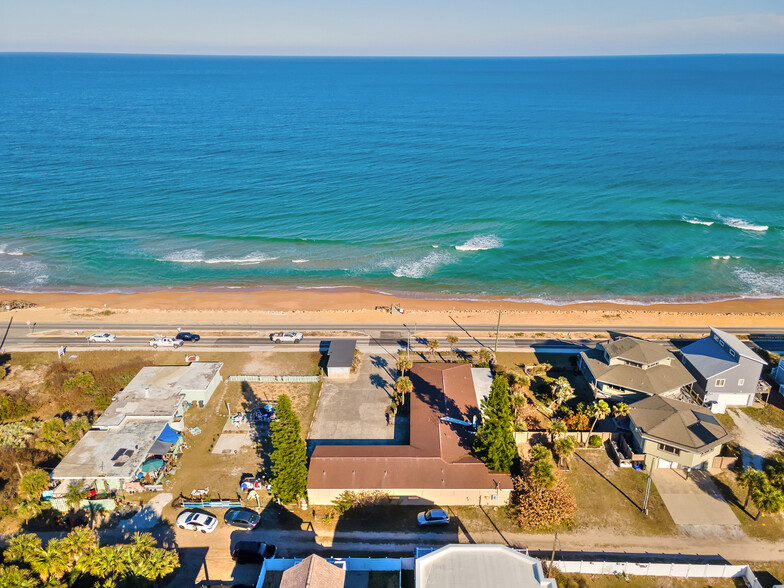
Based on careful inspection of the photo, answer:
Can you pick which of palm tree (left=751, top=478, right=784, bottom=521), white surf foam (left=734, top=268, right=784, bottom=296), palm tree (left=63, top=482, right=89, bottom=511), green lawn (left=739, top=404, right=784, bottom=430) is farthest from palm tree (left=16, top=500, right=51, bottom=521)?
white surf foam (left=734, top=268, right=784, bottom=296)

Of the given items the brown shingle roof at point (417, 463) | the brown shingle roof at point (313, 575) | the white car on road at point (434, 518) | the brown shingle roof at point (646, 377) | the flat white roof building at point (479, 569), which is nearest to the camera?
the brown shingle roof at point (313, 575)

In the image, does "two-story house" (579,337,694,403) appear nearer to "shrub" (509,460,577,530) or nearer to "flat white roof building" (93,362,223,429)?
"shrub" (509,460,577,530)

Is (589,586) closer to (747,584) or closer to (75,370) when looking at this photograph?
(747,584)

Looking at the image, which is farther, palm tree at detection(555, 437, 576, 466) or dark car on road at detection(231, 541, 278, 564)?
palm tree at detection(555, 437, 576, 466)

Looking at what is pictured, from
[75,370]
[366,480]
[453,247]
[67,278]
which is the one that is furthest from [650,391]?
[67,278]

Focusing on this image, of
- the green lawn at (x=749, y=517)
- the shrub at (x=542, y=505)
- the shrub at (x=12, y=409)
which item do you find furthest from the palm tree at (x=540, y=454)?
the shrub at (x=12, y=409)

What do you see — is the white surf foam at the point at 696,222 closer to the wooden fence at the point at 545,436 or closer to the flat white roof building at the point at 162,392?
the wooden fence at the point at 545,436
